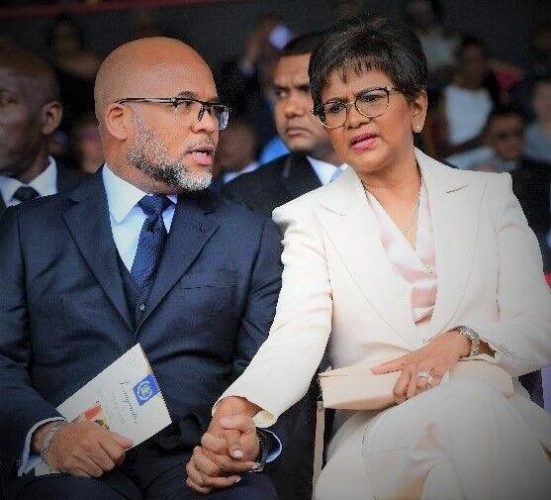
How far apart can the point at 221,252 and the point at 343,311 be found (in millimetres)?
339

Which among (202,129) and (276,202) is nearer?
(202,129)

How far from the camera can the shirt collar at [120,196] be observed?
2.27 m

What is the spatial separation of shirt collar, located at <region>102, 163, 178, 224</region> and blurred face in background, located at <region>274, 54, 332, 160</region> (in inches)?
35.4

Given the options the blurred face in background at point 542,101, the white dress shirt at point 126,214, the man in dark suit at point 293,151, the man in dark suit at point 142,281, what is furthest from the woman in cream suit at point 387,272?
the blurred face in background at point 542,101

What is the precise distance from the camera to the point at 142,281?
2.19m

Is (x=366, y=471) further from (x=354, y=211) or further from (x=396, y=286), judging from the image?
(x=354, y=211)

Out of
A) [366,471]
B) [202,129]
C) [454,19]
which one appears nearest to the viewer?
[366,471]

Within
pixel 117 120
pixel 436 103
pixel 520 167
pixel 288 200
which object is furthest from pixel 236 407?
pixel 436 103

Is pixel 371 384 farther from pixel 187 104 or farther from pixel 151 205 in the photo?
pixel 187 104

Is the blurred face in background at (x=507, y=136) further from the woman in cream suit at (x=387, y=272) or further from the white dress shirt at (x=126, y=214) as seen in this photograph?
the white dress shirt at (x=126, y=214)

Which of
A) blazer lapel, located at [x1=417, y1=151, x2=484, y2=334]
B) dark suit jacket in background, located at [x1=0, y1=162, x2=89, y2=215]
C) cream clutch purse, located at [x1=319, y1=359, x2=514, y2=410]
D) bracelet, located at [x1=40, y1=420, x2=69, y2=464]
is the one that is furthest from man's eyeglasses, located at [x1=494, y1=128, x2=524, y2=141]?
bracelet, located at [x1=40, y1=420, x2=69, y2=464]

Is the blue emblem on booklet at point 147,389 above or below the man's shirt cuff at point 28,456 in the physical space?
above

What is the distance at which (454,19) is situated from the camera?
12.2 feet

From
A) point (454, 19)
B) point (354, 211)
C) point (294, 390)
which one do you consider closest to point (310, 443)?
point (294, 390)
